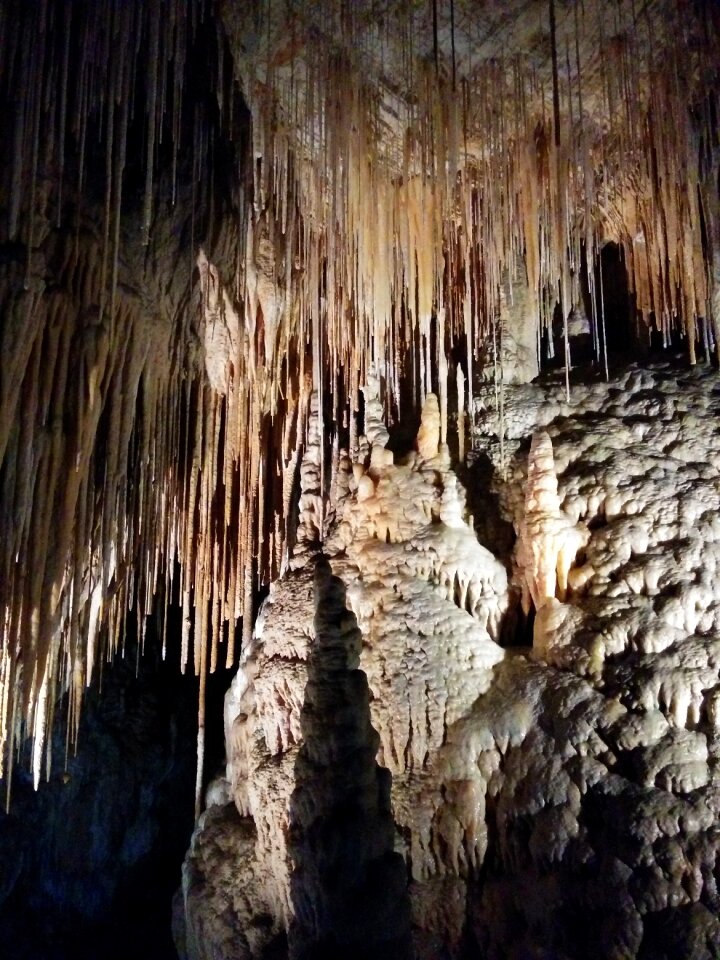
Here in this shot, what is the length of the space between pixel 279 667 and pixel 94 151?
3.60 meters

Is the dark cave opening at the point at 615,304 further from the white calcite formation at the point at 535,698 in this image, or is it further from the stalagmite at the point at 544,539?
Answer: the stalagmite at the point at 544,539

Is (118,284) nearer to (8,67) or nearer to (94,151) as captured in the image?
(94,151)

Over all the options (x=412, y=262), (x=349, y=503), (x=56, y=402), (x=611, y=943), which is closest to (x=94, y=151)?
(x=56, y=402)

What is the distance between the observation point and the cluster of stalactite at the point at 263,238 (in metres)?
3.68

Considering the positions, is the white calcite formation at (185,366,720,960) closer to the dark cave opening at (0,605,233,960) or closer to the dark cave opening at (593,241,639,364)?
the dark cave opening at (593,241,639,364)

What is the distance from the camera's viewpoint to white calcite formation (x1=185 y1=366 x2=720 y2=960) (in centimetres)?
495

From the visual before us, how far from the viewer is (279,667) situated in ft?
19.5

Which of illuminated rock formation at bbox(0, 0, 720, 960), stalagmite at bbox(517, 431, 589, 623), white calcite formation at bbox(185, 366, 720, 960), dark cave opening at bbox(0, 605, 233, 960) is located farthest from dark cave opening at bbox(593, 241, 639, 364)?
dark cave opening at bbox(0, 605, 233, 960)

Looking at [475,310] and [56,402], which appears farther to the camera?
[475,310]

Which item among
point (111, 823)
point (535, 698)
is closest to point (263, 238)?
point (535, 698)

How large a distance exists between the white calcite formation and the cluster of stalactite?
2.83ft

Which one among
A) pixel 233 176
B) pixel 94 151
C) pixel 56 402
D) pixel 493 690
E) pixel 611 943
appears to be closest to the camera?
pixel 56 402

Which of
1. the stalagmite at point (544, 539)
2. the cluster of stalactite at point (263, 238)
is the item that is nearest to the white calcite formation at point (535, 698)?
the stalagmite at point (544, 539)

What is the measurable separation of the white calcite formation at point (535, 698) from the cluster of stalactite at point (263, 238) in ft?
2.83
